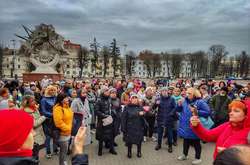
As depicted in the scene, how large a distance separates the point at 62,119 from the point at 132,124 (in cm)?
220

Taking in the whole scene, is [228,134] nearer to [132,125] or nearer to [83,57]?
[132,125]

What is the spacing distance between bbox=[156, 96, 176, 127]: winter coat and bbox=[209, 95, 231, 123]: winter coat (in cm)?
184

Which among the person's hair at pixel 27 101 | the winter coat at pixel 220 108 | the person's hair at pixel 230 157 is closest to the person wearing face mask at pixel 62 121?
the person's hair at pixel 27 101

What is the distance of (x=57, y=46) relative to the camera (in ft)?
99.8

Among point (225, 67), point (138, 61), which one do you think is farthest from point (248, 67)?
point (138, 61)

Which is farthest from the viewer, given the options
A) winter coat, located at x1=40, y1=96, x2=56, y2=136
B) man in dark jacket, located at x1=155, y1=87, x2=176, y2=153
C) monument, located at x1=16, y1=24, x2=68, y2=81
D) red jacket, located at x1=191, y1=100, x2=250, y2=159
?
monument, located at x1=16, y1=24, x2=68, y2=81

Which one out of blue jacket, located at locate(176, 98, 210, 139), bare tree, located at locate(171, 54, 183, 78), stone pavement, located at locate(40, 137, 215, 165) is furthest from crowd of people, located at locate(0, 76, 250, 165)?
bare tree, located at locate(171, 54, 183, 78)

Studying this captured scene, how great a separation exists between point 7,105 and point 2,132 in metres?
5.44

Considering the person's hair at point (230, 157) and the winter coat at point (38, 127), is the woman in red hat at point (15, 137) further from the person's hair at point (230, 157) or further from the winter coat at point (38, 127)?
the winter coat at point (38, 127)

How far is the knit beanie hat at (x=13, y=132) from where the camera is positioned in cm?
266

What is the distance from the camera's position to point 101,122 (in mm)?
9102

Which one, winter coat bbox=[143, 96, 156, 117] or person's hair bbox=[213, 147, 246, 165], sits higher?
person's hair bbox=[213, 147, 246, 165]

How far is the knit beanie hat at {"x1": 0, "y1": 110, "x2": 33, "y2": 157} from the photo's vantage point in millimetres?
2660

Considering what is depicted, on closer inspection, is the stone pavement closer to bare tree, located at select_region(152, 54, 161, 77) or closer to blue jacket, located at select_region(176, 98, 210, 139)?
blue jacket, located at select_region(176, 98, 210, 139)
